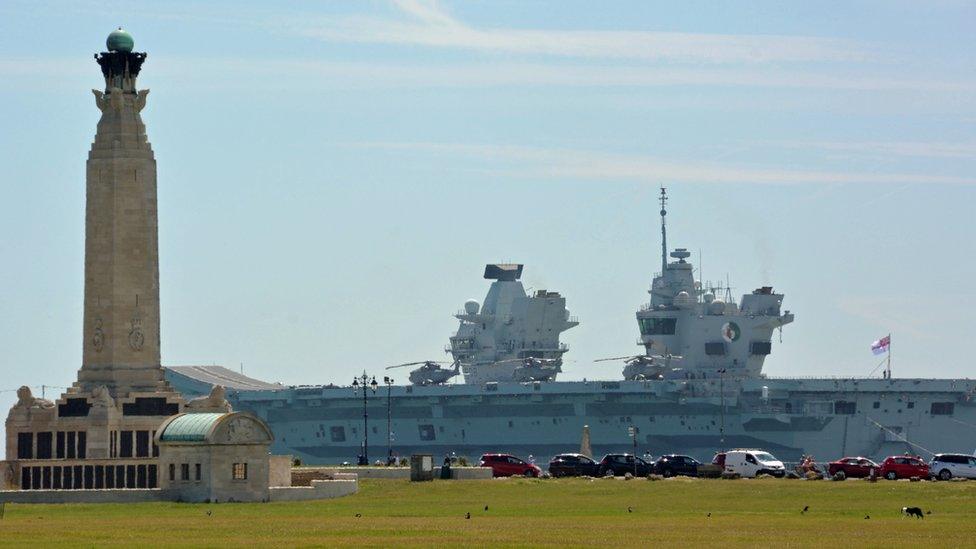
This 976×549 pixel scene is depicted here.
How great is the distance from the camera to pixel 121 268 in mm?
62594

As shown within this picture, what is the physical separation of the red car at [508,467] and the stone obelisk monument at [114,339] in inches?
408

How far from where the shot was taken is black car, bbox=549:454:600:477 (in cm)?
6500

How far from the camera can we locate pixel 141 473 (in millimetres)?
60125

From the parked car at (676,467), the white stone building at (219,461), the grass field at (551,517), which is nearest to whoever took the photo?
the grass field at (551,517)

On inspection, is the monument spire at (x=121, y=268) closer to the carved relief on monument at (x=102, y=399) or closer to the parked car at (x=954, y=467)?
the carved relief on monument at (x=102, y=399)

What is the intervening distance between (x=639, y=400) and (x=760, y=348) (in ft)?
38.9

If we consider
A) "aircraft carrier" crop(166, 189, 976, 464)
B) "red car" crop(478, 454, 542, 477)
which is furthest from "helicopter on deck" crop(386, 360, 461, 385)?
"red car" crop(478, 454, 542, 477)

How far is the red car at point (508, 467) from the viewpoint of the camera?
66250 millimetres

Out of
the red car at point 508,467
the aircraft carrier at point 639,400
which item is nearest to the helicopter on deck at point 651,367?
the aircraft carrier at point 639,400

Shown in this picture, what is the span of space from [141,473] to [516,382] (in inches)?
2442

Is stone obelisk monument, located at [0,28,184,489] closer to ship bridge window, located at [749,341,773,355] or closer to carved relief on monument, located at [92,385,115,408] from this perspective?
carved relief on monument, located at [92,385,115,408]

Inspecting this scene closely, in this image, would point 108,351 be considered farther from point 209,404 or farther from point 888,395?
point 888,395

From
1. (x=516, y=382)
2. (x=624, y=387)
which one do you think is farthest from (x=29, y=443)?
(x=516, y=382)

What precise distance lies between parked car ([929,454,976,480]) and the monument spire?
2312 cm
